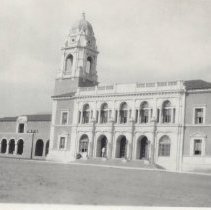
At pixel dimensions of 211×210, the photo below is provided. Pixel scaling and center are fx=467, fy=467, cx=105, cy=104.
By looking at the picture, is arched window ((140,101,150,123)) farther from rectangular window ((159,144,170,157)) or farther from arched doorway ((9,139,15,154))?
arched doorway ((9,139,15,154))

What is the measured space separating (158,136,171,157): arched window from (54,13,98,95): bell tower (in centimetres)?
1037

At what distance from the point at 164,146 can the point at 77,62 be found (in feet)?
39.2

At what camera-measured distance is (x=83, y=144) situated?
37.4m

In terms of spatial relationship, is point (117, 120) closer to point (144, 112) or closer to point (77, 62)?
point (144, 112)

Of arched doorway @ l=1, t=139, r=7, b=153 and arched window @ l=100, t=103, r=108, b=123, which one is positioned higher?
arched window @ l=100, t=103, r=108, b=123

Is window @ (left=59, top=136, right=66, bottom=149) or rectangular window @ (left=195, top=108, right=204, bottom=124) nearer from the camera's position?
rectangular window @ (left=195, top=108, right=204, bottom=124)

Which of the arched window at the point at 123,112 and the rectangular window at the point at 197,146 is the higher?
the arched window at the point at 123,112

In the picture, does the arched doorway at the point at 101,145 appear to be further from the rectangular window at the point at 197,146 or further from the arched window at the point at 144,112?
the rectangular window at the point at 197,146

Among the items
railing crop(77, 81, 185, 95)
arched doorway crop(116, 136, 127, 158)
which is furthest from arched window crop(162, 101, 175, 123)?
arched doorway crop(116, 136, 127, 158)

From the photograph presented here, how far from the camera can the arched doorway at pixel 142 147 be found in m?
34.2

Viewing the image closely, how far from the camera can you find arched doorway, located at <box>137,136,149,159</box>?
34188 millimetres

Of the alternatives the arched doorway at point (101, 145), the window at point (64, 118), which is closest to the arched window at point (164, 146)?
the arched doorway at point (101, 145)

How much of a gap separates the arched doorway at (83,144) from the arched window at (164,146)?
6722 mm

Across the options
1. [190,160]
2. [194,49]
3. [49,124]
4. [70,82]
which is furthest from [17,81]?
[49,124]
